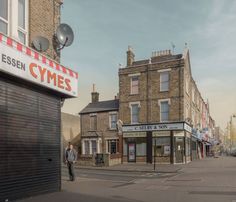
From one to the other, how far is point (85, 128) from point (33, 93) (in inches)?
1270

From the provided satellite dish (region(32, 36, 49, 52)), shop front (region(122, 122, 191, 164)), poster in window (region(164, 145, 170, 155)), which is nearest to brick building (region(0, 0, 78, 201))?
satellite dish (region(32, 36, 49, 52))

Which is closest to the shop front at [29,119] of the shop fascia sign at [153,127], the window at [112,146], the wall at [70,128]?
the shop fascia sign at [153,127]

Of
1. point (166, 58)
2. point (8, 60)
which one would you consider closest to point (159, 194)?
point (8, 60)

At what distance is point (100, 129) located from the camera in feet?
138

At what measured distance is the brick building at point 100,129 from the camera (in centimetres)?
4128

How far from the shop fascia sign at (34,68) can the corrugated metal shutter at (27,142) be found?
464 millimetres

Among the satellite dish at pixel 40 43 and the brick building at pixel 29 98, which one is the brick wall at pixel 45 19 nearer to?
the brick building at pixel 29 98

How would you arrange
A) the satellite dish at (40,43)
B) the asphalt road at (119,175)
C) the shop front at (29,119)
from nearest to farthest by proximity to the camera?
the shop front at (29,119)
the satellite dish at (40,43)
the asphalt road at (119,175)

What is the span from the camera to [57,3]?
14.1m

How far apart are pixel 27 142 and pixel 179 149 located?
28.1 meters

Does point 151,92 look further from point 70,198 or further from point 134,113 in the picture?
point 70,198

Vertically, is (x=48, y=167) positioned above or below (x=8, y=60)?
below

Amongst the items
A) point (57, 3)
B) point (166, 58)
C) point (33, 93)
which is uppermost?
point (166, 58)

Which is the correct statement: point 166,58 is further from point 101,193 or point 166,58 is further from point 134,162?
point 101,193
